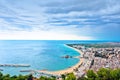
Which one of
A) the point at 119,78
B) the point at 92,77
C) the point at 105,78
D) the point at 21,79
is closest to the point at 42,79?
the point at 21,79

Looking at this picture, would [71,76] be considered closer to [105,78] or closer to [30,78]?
[105,78]

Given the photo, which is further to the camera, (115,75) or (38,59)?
(38,59)

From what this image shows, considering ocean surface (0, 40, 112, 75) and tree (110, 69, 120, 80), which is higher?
tree (110, 69, 120, 80)

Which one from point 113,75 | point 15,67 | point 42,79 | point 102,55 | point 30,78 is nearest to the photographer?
point 42,79

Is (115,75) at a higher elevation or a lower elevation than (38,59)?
higher

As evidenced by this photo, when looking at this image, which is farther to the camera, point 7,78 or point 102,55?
point 102,55

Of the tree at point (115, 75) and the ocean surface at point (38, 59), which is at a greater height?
the tree at point (115, 75)

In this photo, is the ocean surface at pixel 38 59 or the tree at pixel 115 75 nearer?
the tree at pixel 115 75

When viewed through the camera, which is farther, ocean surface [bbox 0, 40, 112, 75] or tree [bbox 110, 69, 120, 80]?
ocean surface [bbox 0, 40, 112, 75]

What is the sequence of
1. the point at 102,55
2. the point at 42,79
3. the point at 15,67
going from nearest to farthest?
the point at 42,79, the point at 15,67, the point at 102,55

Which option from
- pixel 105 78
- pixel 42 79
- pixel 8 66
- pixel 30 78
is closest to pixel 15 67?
pixel 8 66
